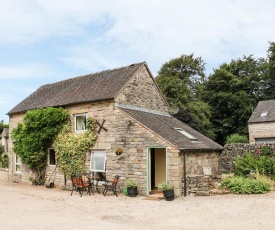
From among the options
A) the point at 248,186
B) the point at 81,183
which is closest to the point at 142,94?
the point at 81,183

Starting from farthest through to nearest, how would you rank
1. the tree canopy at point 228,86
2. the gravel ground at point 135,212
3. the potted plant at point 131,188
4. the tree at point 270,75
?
the tree at point 270,75 → the tree canopy at point 228,86 → the potted plant at point 131,188 → the gravel ground at point 135,212

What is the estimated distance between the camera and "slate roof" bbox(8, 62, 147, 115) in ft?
55.1

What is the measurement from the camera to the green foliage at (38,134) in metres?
17.4

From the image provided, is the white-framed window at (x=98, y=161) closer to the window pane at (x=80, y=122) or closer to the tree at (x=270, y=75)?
the window pane at (x=80, y=122)

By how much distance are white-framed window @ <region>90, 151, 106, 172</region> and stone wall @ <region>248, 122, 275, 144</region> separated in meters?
19.0

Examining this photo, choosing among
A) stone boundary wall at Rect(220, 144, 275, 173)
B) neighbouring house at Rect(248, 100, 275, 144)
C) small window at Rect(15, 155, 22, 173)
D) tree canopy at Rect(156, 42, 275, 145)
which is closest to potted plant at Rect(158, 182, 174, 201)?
stone boundary wall at Rect(220, 144, 275, 173)

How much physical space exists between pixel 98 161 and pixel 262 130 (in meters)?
19.7

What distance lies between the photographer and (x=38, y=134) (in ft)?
57.9

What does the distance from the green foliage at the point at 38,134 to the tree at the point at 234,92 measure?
2986 centimetres

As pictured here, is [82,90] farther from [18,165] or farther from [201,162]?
[201,162]

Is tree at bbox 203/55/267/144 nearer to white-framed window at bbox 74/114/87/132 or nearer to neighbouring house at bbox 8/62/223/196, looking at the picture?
neighbouring house at bbox 8/62/223/196

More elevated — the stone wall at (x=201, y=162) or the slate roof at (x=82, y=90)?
the slate roof at (x=82, y=90)

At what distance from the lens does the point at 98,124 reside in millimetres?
15984

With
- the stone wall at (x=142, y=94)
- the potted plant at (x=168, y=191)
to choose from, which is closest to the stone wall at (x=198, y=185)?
the potted plant at (x=168, y=191)
